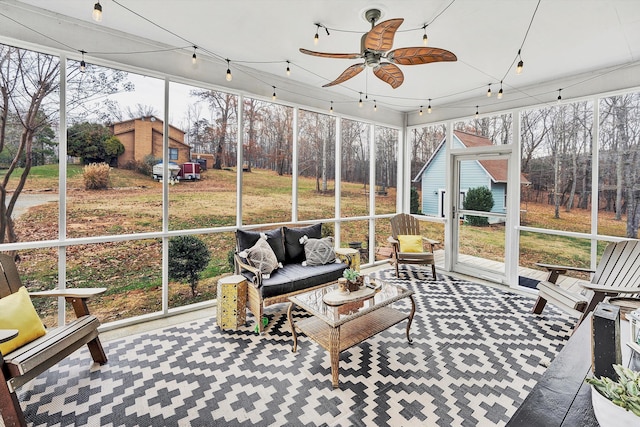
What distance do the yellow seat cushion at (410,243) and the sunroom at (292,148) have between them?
520 mm

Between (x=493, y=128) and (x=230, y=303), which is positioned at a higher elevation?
(x=493, y=128)

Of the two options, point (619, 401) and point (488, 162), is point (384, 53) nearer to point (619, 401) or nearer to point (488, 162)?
point (619, 401)

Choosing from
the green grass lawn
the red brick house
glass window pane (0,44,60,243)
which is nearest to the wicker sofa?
the green grass lawn

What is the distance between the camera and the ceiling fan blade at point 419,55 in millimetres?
2102

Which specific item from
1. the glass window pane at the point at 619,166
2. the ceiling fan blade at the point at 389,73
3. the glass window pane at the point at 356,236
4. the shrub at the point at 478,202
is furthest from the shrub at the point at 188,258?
the glass window pane at the point at 619,166

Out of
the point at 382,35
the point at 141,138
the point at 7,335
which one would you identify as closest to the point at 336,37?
the point at 382,35

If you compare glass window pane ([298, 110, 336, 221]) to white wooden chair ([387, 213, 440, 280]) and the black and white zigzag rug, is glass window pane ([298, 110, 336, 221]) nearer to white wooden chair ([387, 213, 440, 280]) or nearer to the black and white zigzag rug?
white wooden chair ([387, 213, 440, 280])

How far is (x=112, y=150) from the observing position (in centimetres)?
313

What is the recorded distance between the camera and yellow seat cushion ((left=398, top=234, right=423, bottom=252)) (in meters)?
4.94

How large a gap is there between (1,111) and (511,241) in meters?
6.32

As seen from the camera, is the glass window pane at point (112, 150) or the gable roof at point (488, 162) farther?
the gable roof at point (488, 162)

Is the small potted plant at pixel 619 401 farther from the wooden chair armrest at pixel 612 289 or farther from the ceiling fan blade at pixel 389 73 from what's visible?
the wooden chair armrest at pixel 612 289

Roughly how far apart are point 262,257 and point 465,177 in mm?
3882

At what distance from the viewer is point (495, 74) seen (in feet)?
12.6
